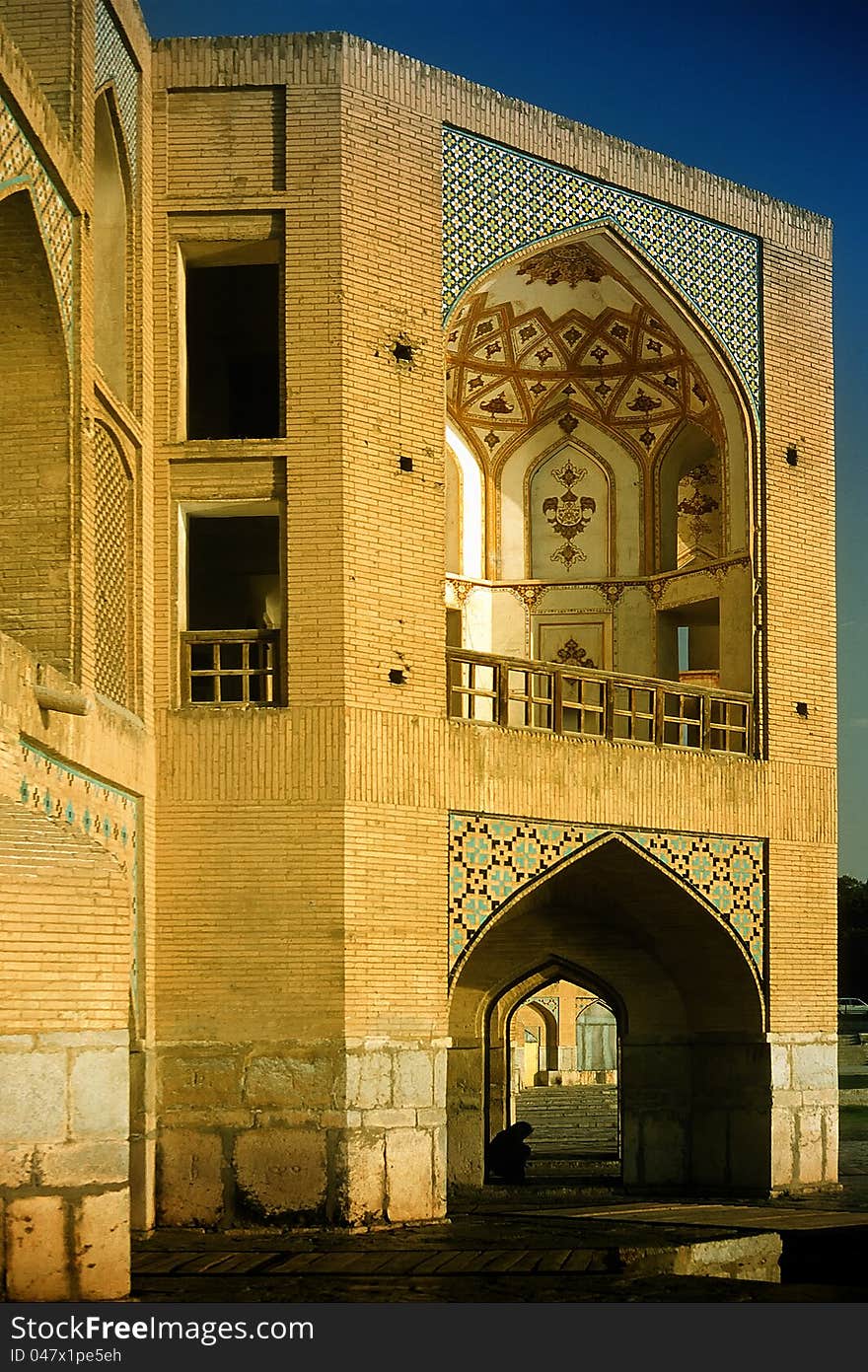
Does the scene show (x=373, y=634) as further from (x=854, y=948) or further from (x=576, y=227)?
(x=854, y=948)

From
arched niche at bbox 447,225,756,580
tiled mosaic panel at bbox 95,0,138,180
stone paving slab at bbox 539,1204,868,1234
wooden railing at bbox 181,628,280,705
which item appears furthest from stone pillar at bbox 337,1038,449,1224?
tiled mosaic panel at bbox 95,0,138,180

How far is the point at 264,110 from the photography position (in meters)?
13.0

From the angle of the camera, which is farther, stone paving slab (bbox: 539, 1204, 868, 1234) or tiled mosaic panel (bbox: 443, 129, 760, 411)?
tiled mosaic panel (bbox: 443, 129, 760, 411)

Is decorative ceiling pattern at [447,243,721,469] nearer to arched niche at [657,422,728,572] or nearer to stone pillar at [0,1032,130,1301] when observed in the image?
arched niche at [657,422,728,572]

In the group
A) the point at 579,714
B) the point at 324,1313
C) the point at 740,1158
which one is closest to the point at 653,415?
the point at 579,714

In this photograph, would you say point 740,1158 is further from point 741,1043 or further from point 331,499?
point 331,499

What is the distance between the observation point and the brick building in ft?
34.7

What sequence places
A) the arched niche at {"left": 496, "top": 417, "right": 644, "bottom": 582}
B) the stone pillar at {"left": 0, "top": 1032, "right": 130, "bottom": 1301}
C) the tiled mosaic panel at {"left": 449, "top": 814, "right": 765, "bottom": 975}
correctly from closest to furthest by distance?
the stone pillar at {"left": 0, "top": 1032, "right": 130, "bottom": 1301}, the tiled mosaic panel at {"left": 449, "top": 814, "right": 765, "bottom": 975}, the arched niche at {"left": 496, "top": 417, "right": 644, "bottom": 582}

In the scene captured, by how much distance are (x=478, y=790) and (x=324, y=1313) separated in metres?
4.83

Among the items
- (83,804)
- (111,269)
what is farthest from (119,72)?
(83,804)

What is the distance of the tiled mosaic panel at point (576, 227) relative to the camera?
1359 centimetres

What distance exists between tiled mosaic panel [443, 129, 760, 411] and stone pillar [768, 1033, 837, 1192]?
479 cm

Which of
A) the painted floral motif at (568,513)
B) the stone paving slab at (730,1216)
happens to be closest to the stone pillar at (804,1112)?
the stone paving slab at (730,1216)

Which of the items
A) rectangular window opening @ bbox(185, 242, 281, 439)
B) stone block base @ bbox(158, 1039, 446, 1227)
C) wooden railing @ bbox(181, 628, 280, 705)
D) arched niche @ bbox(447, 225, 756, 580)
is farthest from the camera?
rectangular window opening @ bbox(185, 242, 281, 439)
